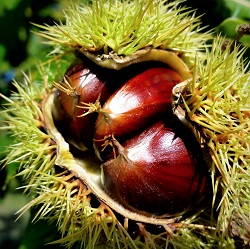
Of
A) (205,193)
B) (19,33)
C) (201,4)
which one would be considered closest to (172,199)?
(205,193)

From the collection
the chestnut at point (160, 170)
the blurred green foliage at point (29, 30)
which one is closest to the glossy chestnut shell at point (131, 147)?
the chestnut at point (160, 170)

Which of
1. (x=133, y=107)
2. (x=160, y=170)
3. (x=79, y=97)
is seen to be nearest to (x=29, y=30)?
(x=79, y=97)

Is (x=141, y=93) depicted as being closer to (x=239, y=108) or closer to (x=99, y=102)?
(x=99, y=102)

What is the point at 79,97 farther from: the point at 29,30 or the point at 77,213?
the point at 29,30

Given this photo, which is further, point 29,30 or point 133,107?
point 29,30

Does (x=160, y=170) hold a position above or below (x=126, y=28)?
below

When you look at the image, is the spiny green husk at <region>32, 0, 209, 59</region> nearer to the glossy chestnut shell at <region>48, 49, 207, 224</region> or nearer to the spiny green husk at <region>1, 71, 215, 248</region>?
the glossy chestnut shell at <region>48, 49, 207, 224</region>

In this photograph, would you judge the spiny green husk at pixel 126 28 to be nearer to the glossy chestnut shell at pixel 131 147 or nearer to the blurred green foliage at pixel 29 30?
the glossy chestnut shell at pixel 131 147
